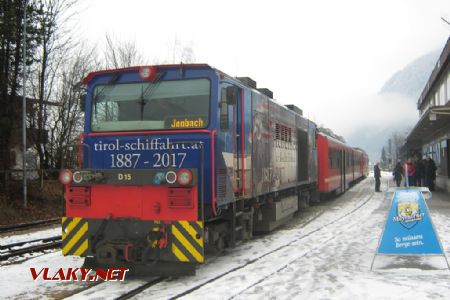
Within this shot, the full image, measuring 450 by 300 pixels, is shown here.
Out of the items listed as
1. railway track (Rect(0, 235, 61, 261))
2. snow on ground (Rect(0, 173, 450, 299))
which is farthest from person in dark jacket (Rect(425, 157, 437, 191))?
railway track (Rect(0, 235, 61, 261))

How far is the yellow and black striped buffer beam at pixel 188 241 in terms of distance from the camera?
267 inches

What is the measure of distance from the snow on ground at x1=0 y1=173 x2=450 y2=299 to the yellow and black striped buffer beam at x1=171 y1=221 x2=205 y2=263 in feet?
1.22

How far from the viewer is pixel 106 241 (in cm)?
693

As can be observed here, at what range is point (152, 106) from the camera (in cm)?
Answer: 766

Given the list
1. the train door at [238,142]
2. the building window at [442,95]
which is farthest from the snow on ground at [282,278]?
the building window at [442,95]

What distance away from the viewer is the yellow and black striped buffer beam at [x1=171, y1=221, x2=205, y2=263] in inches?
267

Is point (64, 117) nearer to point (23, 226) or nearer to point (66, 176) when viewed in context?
point (23, 226)

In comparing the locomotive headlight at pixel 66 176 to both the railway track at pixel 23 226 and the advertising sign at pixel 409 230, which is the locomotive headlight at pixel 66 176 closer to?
the advertising sign at pixel 409 230

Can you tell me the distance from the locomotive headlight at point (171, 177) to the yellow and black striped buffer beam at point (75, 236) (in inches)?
58.5

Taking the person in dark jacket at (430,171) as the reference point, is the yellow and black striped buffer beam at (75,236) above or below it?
below

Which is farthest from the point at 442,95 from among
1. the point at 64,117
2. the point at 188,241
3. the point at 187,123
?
the point at 188,241

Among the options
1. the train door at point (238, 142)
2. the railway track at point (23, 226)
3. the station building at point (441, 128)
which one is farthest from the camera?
the station building at point (441, 128)

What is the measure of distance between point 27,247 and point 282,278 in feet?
19.9

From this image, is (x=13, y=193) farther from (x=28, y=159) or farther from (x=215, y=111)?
(x=215, y=111)
